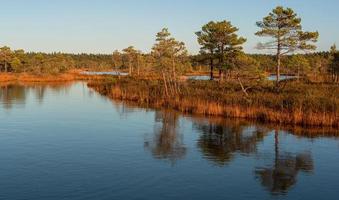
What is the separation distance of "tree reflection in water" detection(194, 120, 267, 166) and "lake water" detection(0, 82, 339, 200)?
0.05 meters

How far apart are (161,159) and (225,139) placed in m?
5.58

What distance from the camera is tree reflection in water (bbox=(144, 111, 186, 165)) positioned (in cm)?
1820

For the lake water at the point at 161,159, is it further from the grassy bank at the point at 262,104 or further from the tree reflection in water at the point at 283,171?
the grassy bank at the point at 262,104

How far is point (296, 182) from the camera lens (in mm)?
14289

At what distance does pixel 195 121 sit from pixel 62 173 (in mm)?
13784

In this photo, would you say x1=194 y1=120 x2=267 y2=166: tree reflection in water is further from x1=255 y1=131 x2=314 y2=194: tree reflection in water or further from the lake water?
x1=255 y1=131 x2=314 y2=194: tree reflection in water

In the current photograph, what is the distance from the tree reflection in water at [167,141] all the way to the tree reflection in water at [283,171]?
3705mm

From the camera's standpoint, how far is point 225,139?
71.7ft

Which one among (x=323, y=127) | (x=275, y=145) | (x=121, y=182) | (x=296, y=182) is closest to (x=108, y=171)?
(x=121, y=182)

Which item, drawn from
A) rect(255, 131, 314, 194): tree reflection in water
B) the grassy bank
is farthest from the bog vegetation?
rect(255, 131, 314, 194): tree reflection in water

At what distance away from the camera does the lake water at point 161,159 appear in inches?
516

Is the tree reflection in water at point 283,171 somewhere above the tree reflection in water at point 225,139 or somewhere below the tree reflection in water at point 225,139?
below

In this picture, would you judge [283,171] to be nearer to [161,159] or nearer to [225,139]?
[161,159]

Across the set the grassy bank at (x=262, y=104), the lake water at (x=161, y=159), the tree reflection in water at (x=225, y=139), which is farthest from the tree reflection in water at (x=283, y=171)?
the grassy bank at (x=262, y=104)
